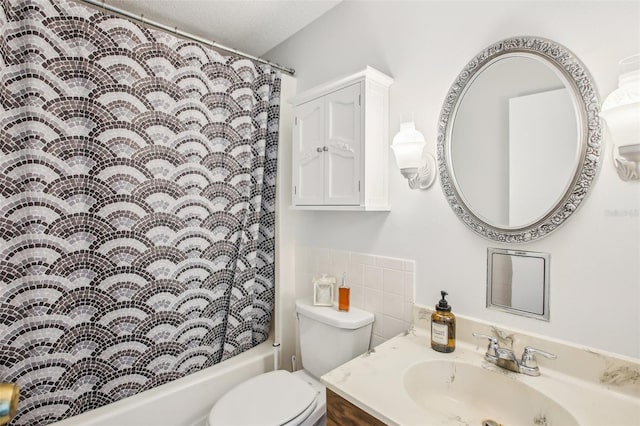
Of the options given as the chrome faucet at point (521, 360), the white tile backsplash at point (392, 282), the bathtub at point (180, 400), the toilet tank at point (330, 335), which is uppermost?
the white tile backsplash at point (392, 282)

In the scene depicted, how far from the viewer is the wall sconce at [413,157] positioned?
1206 millimetres

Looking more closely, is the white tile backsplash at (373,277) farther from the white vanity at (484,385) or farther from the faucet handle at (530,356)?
the faucet handle at (530,356)

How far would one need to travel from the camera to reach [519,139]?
1037 mm

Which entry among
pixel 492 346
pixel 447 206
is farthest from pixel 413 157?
pixel 492 346

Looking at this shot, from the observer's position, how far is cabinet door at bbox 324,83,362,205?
1.34 m

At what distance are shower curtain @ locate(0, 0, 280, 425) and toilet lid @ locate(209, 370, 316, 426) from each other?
0.40 meters

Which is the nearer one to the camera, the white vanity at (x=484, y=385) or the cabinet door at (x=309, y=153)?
the white vanity at (x=484, y=385)

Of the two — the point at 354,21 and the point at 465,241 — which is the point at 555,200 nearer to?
the point at 465,241

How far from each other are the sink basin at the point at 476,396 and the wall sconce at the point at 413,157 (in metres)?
0.67

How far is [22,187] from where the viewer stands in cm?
121

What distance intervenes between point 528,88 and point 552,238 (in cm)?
49

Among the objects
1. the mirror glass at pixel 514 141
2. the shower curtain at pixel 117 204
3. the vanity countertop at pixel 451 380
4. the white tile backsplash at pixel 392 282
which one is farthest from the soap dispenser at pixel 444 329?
the shower curtain at pixel 117 204

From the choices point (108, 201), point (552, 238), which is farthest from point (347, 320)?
point (108, 201)

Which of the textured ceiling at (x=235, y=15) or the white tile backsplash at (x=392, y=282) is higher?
the textured ceiling at (x=235, y=15)
